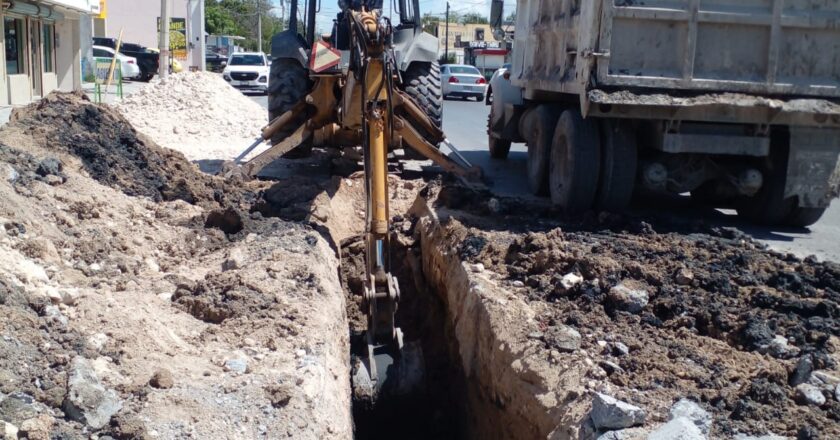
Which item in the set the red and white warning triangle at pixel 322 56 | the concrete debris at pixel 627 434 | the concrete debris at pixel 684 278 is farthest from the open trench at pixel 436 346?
the red and white warning triangle at pixel 322 56

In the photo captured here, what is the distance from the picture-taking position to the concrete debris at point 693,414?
434 centimetres

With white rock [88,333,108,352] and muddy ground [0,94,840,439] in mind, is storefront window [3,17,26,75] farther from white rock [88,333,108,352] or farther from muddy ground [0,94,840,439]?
white rock [88,333,108,352]

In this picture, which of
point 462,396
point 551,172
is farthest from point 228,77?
point 462,396

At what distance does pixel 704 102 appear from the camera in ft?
26.5

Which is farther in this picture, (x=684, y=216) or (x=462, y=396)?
(x=684, y=216)

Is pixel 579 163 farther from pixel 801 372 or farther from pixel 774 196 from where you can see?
pixel 801 372

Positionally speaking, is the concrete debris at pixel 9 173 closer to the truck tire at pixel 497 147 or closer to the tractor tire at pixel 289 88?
the tractor tire at pixel 289 88

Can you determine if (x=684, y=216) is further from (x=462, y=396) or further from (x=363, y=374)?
(x=363, y=374)

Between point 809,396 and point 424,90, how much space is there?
288 inches

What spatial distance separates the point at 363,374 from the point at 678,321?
7.95 ft

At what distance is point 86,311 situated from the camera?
201 inches

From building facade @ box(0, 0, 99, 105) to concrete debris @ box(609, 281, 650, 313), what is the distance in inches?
684

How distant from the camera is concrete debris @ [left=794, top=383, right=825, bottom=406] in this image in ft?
14.9

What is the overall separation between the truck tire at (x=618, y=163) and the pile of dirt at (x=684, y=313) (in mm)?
460
